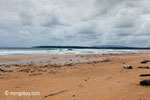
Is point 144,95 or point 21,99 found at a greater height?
point 144,95

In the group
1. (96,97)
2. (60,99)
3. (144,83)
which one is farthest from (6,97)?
(144,83)

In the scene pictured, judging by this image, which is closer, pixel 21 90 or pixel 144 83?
pixel 144 83

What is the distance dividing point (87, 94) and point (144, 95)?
218 centimetres

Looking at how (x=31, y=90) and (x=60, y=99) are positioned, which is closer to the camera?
(x=60, y=99)

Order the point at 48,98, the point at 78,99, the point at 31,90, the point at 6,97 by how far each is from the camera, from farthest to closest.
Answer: the point at 31,90, the point at 6,97, the point at 48,98, the point at 78,99

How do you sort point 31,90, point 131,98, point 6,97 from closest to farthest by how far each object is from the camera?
point 131,98 < point 6,97 < point 31,90

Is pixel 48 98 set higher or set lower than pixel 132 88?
lower

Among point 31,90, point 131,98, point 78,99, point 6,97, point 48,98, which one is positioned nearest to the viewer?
point 131,98

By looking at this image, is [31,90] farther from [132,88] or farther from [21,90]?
[132,88]

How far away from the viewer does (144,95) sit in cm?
429

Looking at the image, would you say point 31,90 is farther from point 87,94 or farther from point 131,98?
point 131,98

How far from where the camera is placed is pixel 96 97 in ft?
14.8

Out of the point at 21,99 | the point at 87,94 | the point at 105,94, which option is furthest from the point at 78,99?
the point at 21,99

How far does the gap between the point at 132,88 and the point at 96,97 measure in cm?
179
